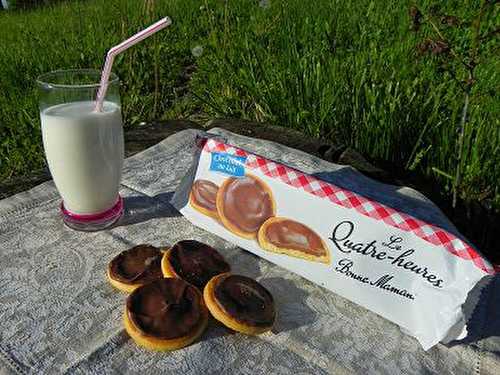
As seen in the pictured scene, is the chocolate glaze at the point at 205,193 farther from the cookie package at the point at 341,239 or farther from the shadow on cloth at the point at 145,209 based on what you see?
the shadow on cloth at the point at 145,209

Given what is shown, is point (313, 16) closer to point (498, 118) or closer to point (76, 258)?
point (498, 118)

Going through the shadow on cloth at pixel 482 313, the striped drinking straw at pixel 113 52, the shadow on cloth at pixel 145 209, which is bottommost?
the shadow on cloth at pixel 145 209

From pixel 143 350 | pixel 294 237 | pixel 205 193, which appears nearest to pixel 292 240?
pixel 294 237

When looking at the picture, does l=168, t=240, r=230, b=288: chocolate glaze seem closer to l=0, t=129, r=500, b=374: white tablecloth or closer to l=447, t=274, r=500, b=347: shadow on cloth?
l=0, t=129, r=500, b=374: white tablecloth

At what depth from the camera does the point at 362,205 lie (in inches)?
35.3

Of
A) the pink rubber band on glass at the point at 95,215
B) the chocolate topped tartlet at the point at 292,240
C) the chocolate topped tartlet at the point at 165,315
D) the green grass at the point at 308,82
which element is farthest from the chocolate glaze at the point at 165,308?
the green grass at the point at 308,82

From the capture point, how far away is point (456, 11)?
2.65 metres

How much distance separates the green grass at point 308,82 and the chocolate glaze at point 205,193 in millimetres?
715

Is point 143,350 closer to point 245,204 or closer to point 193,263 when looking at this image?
point 193,263

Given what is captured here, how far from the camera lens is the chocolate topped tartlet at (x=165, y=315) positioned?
784mm

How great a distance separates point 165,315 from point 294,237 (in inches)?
11.7

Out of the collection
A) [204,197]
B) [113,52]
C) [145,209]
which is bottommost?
[145,209]

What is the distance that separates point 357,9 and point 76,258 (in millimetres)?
2296

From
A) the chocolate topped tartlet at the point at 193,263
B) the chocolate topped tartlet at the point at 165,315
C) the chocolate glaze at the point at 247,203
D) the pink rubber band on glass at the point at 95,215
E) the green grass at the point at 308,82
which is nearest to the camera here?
the chocolate topped tartlet at the point at 165,315
